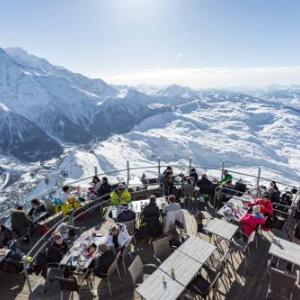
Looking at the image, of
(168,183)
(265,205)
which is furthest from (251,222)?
(168,183)

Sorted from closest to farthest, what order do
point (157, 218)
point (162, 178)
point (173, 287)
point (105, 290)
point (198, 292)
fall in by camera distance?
point (173, 287) < point (198, 292) < point (105, 290) < point (157, 218) < point (162, 178)

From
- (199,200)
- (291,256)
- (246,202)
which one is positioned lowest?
(199,200)

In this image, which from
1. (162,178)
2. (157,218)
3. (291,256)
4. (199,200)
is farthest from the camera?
(162,178)

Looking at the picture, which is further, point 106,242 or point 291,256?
point 106,242

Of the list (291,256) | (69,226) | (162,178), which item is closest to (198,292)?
(291,256)

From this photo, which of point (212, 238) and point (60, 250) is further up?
point (60, 250)

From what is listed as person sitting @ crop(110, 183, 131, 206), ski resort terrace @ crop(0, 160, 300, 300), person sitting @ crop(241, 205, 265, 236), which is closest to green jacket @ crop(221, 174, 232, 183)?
ski resort terrace @ crop(0, 160, 300, 300)

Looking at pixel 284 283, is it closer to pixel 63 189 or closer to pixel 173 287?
pixel 173 287

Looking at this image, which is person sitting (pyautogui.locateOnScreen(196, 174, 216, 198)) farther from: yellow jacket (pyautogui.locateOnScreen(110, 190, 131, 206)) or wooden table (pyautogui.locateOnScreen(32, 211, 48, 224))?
wooden table (pyautogui.locateOnScreen(32, 211, 48, 224))
